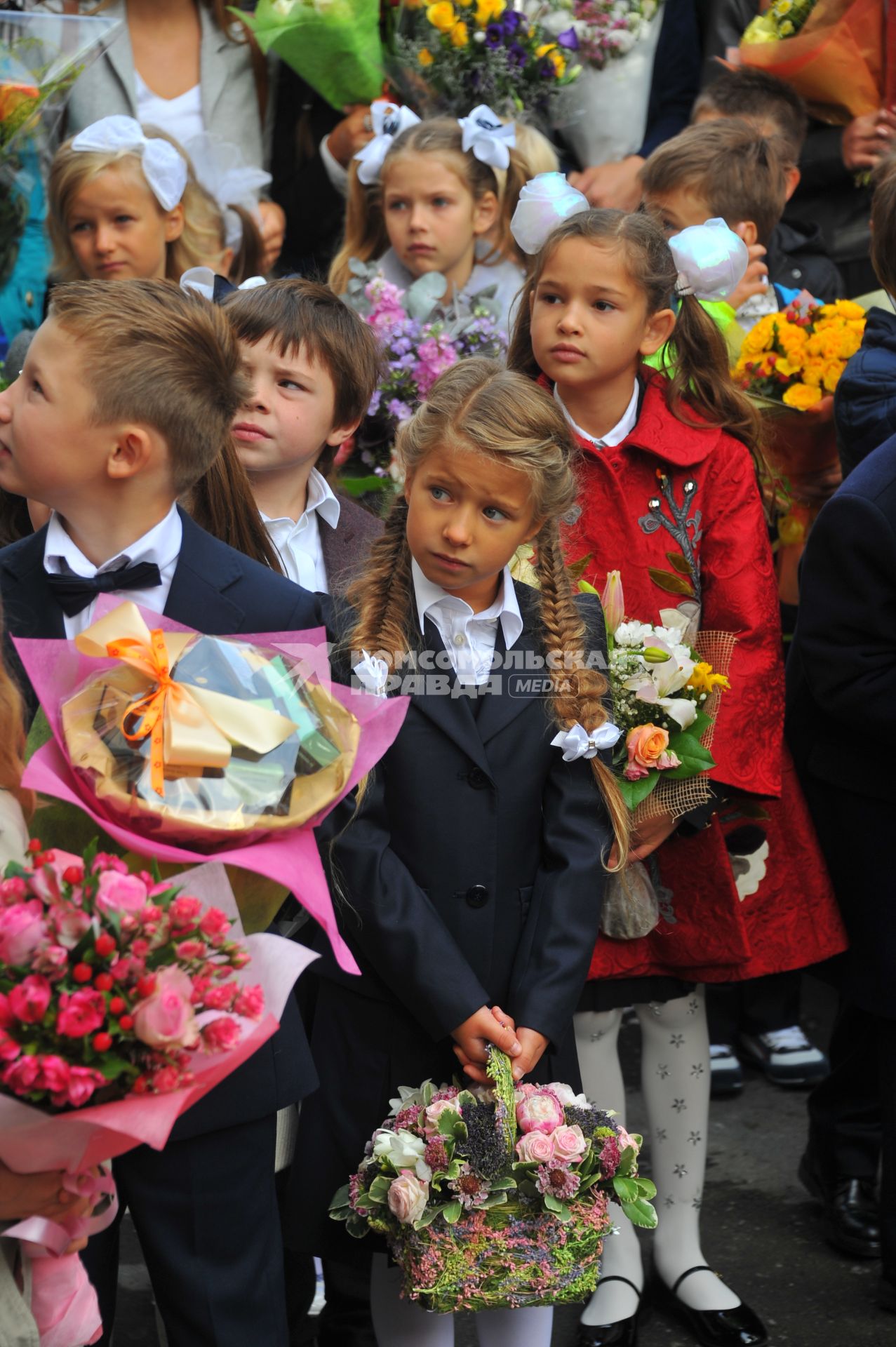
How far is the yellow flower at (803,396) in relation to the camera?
12.6 ft

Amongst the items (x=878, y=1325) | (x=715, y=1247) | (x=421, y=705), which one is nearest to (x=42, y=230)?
(x=421, y=705)

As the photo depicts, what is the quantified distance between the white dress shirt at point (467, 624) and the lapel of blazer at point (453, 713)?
0.12ft

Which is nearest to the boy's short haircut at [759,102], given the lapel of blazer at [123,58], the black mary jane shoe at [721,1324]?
the lapel of blazer at [123,58]

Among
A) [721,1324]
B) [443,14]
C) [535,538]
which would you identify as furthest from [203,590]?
[443,14]

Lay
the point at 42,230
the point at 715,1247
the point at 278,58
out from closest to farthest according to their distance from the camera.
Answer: the point at 715,1247 → the point at 42,230 → the point at 278,58

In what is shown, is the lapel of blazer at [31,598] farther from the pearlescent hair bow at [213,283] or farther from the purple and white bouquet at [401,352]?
the purple and white bouquet at [401,352]

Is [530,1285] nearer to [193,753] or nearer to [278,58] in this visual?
[193,753]

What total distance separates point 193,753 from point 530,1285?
3.45 feet

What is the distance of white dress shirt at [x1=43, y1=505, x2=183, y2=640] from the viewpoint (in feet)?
7.87

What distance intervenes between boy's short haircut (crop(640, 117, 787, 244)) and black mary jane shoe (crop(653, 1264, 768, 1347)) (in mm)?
2755

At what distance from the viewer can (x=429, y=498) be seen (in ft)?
8.95

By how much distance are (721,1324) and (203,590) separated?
6.23 ft

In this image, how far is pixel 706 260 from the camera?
11.3ft

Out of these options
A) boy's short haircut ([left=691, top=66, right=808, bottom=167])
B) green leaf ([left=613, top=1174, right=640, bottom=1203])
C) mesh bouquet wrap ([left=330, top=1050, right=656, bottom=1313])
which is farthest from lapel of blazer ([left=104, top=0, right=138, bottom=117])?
green leaf ([left=613, top=1174, right=640, bottom=1203])
